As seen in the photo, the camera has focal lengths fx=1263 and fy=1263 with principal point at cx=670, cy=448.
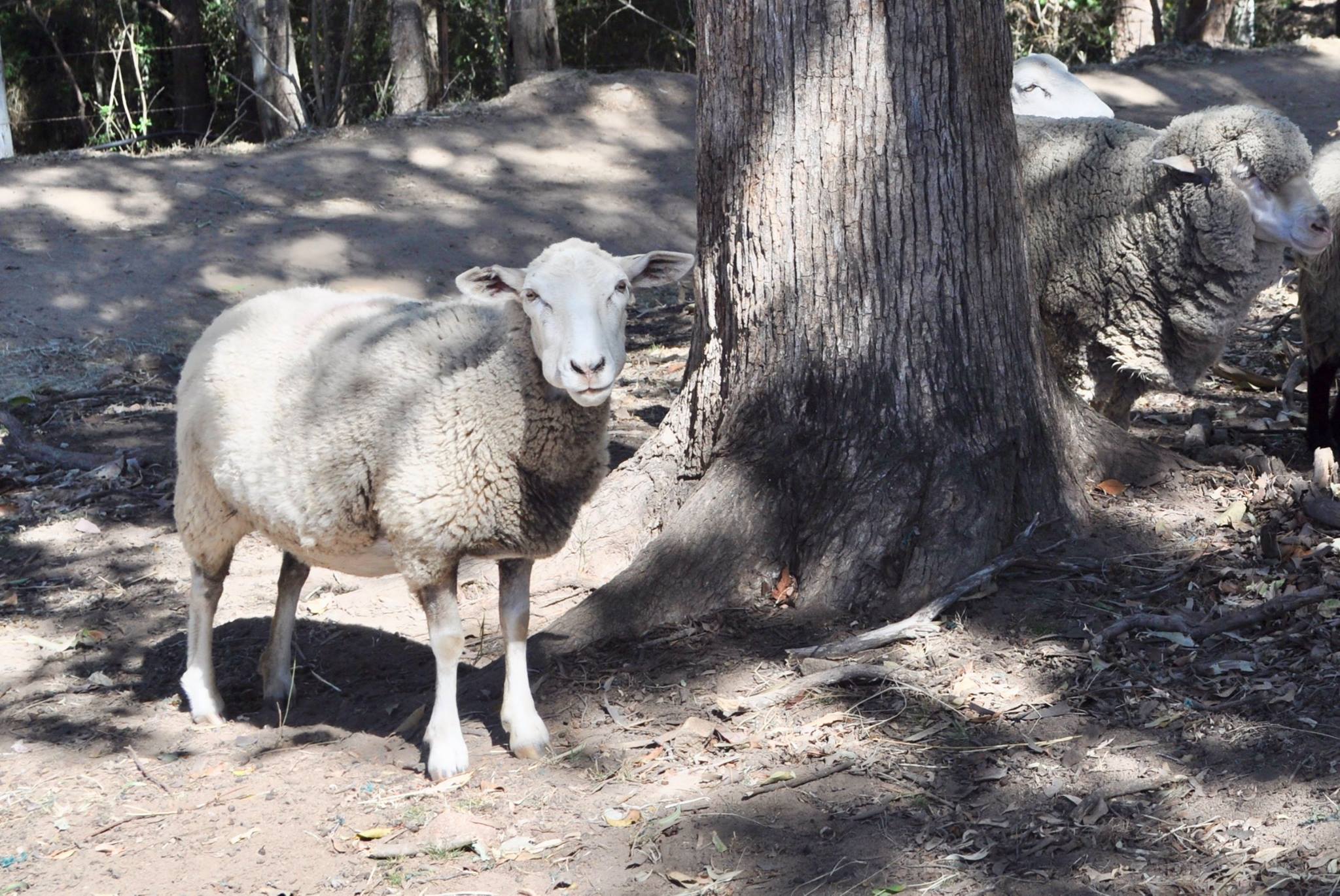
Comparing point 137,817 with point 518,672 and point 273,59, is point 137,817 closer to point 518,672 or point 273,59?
point 518,672

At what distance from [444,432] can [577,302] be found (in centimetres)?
62

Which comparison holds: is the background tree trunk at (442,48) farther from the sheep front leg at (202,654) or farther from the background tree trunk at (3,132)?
the sheep front leg at (202,654)

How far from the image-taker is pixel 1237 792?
10.4 feet

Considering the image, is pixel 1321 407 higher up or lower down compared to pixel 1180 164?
lower down

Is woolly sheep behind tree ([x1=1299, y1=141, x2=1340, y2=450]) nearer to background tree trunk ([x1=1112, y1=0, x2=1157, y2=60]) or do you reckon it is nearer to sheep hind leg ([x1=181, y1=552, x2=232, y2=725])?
sheep hind leg ([x1=181, y1=552, x2=232, y2=725])

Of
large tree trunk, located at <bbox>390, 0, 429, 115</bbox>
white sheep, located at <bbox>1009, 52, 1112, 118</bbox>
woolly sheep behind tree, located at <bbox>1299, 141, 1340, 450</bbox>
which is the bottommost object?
woolly sheep behind tree, located at <bbox>1299, 141, 1340, 450</bbox>

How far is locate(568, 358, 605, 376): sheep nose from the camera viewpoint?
3479mm

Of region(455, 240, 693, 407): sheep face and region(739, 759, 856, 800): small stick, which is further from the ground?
region(455, 240, 693, 407): sheep face

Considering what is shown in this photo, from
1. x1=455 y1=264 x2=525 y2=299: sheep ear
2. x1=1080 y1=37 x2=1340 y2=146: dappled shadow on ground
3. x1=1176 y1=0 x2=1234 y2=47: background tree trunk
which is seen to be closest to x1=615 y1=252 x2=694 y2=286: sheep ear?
x1=455 y1=264 x2=525 y2=299: sheep ear

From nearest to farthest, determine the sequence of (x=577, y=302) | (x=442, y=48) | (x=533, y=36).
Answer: (x=577, y=302) → (x=533, y=36) → (x=442, y=48)

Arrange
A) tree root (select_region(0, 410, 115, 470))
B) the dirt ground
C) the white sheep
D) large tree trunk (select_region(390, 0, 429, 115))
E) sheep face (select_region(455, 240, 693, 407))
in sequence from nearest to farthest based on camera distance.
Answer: the dirt ground → sheep face (select_region(455, 240, 693, 407)) → tree root (select_region(0, 410, 115, 470)) → the white sheep → large tree trunk (select_region(390, 0, 429, 115))

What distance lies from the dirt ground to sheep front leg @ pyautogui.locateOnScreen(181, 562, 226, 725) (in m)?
0.08

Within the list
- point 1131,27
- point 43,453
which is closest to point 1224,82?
point 1131,27

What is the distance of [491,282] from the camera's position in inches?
149
